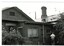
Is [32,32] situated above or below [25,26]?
below

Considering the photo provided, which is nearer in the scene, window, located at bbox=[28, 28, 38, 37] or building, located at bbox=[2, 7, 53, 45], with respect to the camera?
building, located at bbox=[2, 7, 53, 45]

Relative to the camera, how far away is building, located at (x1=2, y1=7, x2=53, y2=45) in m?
10.8

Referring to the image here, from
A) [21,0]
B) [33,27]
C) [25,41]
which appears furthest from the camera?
[33,27]

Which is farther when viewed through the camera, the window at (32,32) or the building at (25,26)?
the window at (32,32)

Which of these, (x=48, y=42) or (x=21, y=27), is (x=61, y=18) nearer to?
(x=48, y=42)

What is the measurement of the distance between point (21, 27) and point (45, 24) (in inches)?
102

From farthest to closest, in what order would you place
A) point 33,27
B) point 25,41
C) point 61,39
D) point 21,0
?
point 33,27 < point 61,39 < point 25,41 < point 21,0

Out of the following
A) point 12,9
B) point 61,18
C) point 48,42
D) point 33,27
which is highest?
point 12,9

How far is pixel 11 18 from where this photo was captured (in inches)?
434

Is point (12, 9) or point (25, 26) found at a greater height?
point (12, 9)

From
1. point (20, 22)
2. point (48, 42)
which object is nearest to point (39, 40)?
point (48, 42)

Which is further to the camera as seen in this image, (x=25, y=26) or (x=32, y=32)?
(x=32, y=32)

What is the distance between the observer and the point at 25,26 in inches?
434

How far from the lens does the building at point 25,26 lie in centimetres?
1079
